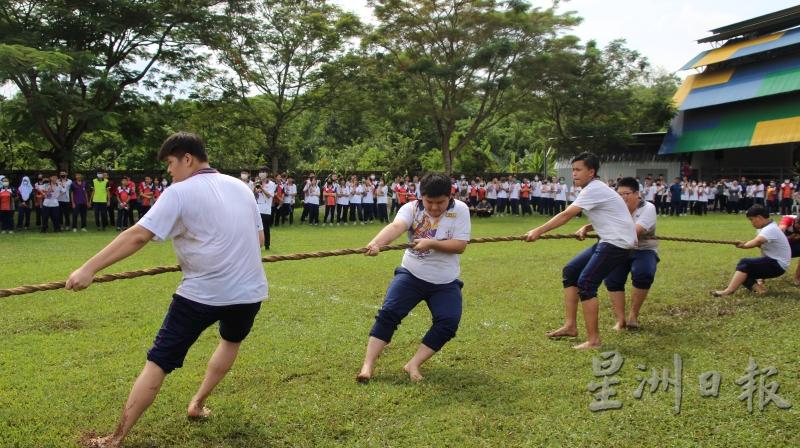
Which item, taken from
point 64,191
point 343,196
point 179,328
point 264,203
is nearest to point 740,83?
point 343,196

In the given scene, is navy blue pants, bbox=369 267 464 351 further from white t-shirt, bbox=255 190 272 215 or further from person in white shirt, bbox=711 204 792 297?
white t-shirt, bbox=255 190 272 215

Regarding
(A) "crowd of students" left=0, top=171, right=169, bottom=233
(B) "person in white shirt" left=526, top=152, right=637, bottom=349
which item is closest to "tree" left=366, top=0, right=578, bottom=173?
(A) "crowd of students" left=0, top=171, right=169, bottom=233

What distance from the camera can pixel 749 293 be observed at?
8.48 m

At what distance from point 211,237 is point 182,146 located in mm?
571

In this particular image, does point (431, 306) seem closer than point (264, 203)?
Yes

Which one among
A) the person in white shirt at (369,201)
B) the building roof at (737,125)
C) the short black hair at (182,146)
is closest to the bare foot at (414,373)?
the short black hair at (182,146)

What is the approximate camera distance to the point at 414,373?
16.1 feet

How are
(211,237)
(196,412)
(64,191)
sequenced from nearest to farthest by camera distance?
(211,237)
(196,412)
(64,191)

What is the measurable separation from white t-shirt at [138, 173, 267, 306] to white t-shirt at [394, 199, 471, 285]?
1558mm

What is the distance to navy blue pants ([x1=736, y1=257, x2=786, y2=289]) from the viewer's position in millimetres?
8195

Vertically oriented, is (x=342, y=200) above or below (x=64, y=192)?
below

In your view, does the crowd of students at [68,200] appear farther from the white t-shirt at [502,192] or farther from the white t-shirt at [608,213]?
the white t-shirt at [608,213]

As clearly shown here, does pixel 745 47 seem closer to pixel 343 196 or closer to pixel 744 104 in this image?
pixel 744 104

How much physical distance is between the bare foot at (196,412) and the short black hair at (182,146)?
1.65 metres
